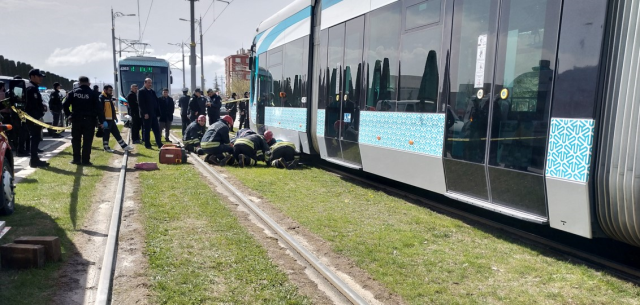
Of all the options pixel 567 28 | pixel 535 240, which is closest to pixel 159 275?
pixel 535 240

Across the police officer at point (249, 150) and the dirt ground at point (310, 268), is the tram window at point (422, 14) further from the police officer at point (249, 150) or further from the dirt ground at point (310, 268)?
the police officer at point (249, 150)

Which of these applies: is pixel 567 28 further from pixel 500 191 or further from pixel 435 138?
pixel 435 138

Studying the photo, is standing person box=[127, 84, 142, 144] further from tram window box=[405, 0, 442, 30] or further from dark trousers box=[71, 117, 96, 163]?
tram window box=[405, 0, 442, 30]

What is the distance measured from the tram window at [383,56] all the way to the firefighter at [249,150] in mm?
3931

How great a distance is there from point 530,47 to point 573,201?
5.32 feet

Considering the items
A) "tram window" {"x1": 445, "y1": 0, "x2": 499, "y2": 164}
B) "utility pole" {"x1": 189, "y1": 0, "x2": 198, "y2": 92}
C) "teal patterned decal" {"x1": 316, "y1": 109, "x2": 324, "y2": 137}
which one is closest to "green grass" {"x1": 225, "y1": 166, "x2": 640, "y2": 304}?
"tram window" {"x1": 445, "y1": 0, "x2": 499, "y2": 164}

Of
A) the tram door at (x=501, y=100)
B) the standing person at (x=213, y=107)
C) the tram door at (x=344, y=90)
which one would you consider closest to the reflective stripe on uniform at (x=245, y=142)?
the tram door at (x=344, y=90)

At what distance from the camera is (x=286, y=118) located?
1204cm

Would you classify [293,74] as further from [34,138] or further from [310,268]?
[310,268]

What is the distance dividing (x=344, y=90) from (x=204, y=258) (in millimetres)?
4912

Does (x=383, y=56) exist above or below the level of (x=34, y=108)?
above

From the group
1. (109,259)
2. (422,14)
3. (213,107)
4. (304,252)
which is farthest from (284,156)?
(213,107)

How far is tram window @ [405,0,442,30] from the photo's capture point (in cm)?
628

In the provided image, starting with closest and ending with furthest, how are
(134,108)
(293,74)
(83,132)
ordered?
(83,132) → (293,74) → (134,108)
